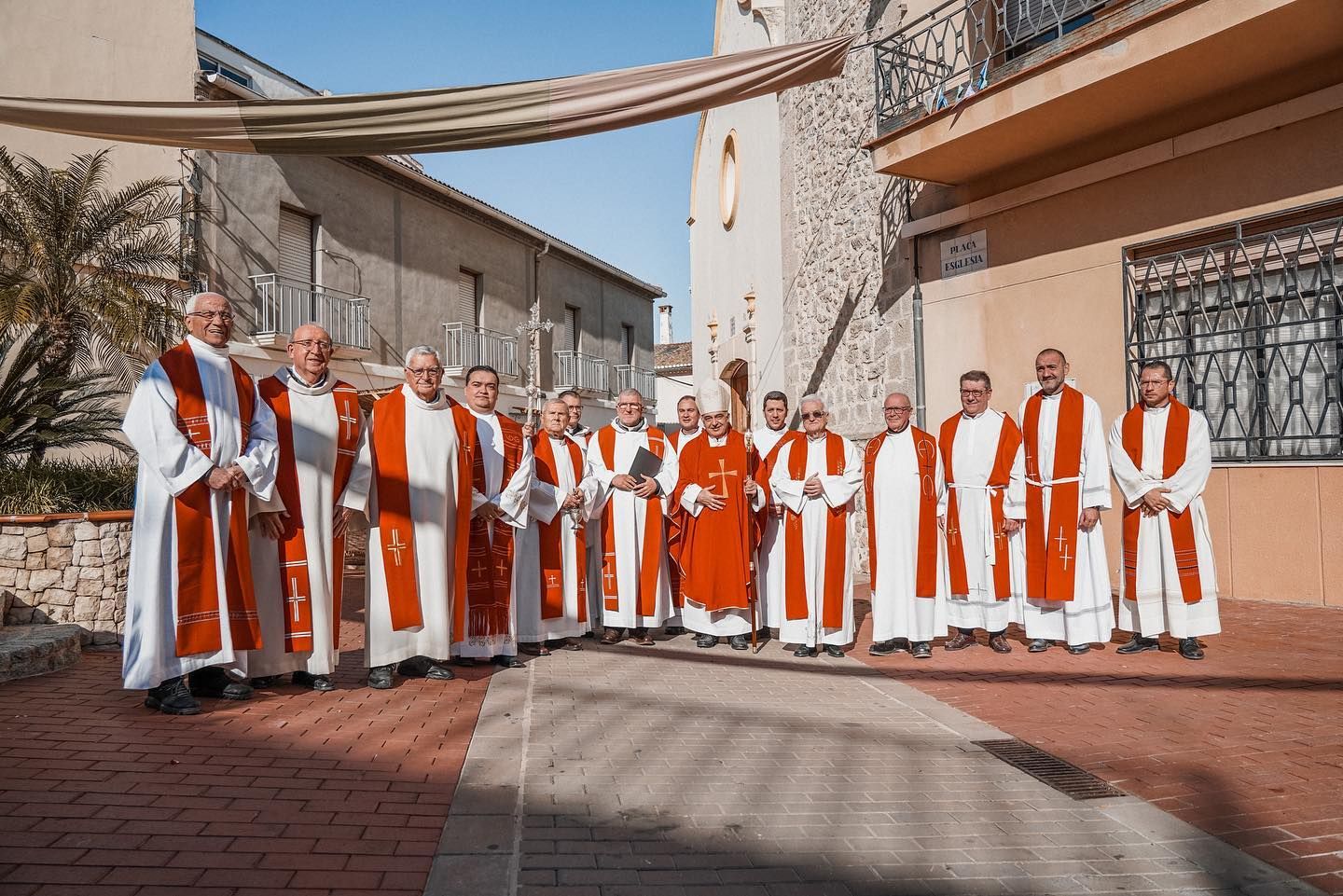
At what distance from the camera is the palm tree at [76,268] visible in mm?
9383

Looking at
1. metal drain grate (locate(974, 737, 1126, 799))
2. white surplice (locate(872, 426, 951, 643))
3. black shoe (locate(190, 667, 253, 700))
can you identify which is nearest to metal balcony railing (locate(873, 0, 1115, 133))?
white surplice (locate(872, 426, 951, 643))

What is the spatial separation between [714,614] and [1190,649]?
322cm

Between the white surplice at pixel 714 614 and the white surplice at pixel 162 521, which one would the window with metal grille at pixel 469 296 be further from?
the white surplice at pixel 162 521

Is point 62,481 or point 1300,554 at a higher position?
point 62,481

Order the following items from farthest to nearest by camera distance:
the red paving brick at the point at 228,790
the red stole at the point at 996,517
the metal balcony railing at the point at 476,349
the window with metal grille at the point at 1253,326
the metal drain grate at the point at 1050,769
A: 1. the metal balcony railing at the point at 476,349
2. the window with metal grille at the point at 1253,326
3. the red stole at the point at 996,517
4. the metal drain grate at the point at 1050,769
5. the red paving brick at the point at 228,790

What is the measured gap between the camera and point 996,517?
23.6 feet

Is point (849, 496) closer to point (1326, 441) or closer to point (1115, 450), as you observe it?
point (1115, 450)

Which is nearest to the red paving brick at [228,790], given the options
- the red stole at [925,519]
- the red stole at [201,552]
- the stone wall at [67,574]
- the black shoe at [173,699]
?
the black shoe at [173,699]

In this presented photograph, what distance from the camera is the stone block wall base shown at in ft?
18.8

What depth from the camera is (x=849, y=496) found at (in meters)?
7.07

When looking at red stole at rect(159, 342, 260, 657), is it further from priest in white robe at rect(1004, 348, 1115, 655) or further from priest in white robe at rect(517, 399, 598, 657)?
priest in white robe at rect(1004, 348, 1115, 655)

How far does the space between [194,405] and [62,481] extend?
3.91 m

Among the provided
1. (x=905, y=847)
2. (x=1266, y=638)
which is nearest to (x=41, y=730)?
(x=905, y=847)

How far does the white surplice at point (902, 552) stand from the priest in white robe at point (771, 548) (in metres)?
0.71
